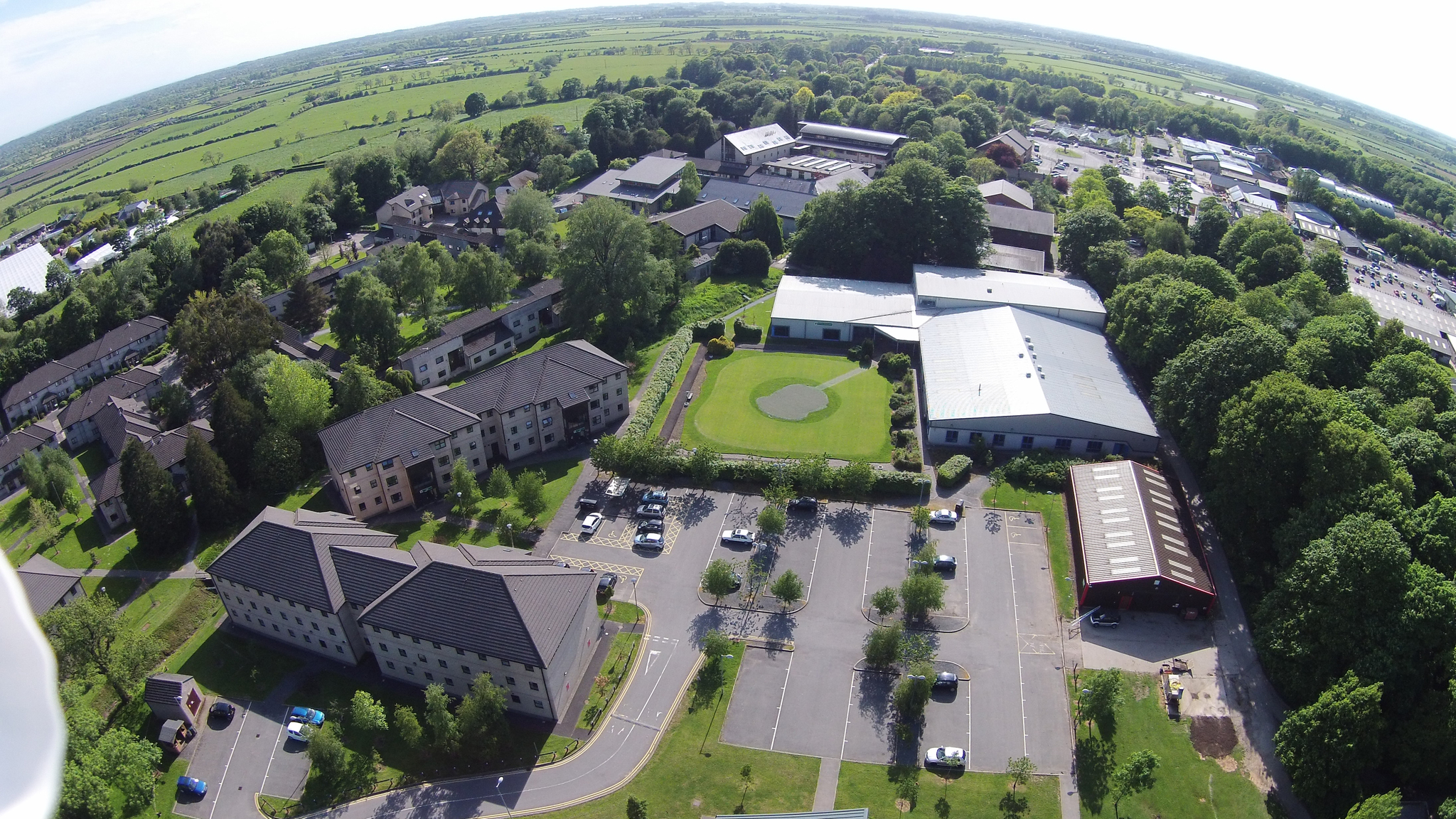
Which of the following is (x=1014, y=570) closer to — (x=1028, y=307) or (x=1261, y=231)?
(x=1028, y=307)

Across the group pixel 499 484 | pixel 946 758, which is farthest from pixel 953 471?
pixel 499 484

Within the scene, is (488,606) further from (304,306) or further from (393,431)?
(304,306)

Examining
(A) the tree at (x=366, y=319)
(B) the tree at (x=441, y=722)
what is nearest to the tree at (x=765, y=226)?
(A) the tree at (x=366, y=319)

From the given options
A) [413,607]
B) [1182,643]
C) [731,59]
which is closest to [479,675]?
[413,607]

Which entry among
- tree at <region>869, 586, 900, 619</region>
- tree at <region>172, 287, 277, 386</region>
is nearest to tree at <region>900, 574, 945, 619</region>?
tree at <region>869, 586, 900, 619</region>

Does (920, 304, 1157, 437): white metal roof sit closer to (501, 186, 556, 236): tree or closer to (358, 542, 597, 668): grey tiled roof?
(358, 542, 597, 668): grey tiled roof

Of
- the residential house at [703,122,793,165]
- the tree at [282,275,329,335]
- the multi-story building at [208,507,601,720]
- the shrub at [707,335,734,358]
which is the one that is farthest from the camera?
the residential house at [703,122,793,165]
